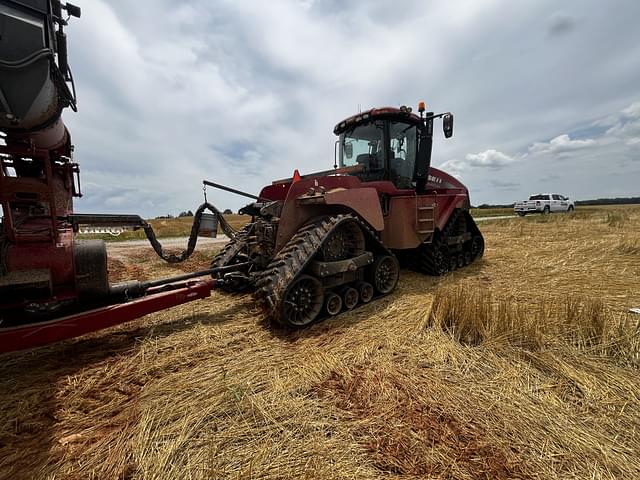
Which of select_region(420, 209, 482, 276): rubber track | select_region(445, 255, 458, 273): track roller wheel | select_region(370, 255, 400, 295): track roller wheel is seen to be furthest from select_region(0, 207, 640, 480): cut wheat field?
select_region(445, 255, 458, 273): track roller wheel

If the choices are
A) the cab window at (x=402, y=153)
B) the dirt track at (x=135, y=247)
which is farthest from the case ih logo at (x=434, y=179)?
the dirt track at (x=135, y=247)

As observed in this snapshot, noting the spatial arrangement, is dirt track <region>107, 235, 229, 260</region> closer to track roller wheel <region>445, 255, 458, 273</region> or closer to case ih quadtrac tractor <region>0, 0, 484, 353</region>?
case ih quadtrac tractor <region>0, 0, 484, 353</region>

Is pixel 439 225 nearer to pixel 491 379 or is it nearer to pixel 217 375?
pixel 491 379

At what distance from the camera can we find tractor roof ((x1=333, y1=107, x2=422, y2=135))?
5.76 m

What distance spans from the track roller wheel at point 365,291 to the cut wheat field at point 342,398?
1.84ft

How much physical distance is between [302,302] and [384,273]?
1.82 metres

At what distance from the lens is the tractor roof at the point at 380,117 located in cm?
576

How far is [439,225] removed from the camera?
6.61 meters

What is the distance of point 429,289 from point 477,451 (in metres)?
3.94

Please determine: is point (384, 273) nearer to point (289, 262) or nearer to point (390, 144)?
point (289, 262)

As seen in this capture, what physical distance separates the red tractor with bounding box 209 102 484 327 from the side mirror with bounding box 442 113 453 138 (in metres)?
0.02

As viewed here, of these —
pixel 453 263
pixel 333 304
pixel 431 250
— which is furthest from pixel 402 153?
pixel 333 304

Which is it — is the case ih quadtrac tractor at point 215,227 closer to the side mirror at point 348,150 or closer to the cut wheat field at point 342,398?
the side mirror at point 348,150

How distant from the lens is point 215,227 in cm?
518
